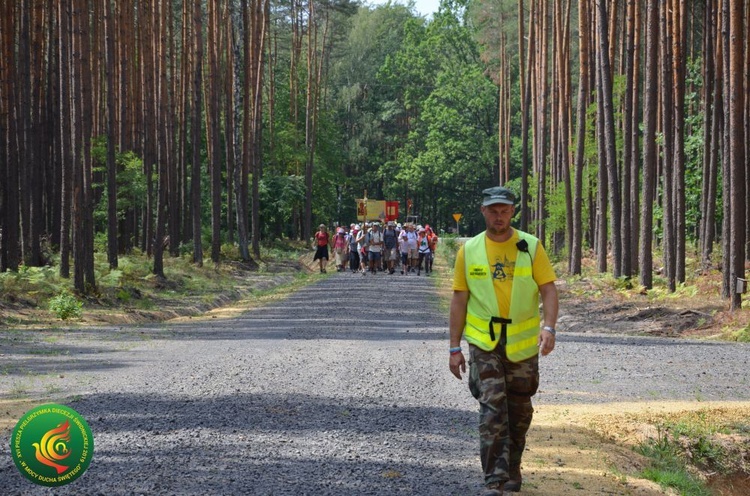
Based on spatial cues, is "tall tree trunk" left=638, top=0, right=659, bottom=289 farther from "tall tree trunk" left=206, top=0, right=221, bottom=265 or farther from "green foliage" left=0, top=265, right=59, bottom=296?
"tall tree trunk" left=206, top=0, right=221, bottom=265

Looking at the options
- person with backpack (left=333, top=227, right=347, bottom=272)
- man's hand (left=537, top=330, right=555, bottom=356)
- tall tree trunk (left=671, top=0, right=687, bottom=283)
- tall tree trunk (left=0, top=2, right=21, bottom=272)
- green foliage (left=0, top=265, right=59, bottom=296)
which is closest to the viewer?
man's hand (left=537, top=330, right=555, bottom=356)

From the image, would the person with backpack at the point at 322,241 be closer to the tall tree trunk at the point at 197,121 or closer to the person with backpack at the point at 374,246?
the person with backpack at the point at 374,246

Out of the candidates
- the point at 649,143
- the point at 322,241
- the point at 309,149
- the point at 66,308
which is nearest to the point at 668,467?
the point at 66,308

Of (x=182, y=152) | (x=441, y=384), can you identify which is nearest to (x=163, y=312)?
(x=441, y=384)

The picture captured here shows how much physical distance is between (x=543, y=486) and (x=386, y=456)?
1.36 meters

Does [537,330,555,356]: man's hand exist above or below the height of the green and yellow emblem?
above

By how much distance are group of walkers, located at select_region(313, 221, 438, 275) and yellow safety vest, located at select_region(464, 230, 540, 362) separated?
105ft

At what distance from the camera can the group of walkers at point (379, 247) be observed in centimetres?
4094

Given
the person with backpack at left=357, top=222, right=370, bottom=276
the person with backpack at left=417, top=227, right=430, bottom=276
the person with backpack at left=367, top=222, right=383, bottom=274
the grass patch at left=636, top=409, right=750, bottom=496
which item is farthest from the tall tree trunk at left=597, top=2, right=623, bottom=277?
the grass patch at left=636, top=409, right=750, bottom=496

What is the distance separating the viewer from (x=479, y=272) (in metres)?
7.59

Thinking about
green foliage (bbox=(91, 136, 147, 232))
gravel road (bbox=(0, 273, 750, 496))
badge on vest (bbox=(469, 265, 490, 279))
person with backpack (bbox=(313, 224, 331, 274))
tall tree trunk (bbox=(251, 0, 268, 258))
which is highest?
tall tree trunk (bbox=(251, 0, 268, 258))

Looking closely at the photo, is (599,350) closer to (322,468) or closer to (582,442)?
(582,442)

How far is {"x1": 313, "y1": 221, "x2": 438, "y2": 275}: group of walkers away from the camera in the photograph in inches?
1612

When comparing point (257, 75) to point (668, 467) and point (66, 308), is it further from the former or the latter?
point (668, 467)
